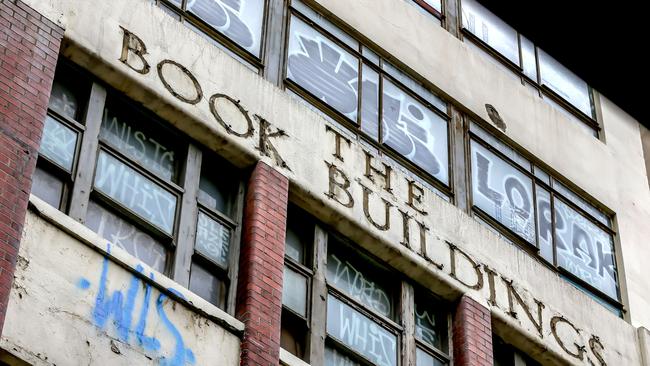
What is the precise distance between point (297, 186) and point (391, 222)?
1.46 meters

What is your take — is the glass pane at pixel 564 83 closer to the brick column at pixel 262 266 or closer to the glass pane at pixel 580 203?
the glass pane at pixel 580 203

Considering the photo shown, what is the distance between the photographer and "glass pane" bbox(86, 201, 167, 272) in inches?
615

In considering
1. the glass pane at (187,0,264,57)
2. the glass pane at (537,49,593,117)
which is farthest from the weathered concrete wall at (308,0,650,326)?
the glass pane at (187,0,264,57)

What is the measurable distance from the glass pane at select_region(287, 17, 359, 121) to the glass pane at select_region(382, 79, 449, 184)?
0.60 meters

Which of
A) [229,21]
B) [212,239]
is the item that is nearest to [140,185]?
[212,239]

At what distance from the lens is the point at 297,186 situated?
1780 cm

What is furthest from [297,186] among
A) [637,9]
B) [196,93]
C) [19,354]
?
[637,9]

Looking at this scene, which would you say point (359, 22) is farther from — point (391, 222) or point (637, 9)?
point (637, 9)

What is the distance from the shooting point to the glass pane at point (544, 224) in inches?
845

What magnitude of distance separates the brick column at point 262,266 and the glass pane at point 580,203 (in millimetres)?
6365

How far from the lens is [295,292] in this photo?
17219 millimetres

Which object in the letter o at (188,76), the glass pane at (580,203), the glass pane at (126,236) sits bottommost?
the glass pane at (126,236)

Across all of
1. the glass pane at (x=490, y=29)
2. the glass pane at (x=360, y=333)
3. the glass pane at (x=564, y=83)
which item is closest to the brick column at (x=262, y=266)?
the glass pane at (x=360, y=333)

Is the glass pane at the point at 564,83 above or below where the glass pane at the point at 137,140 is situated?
above
